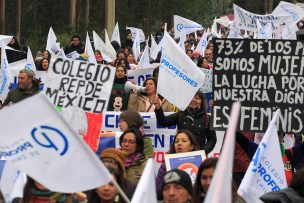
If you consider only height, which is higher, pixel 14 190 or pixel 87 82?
pixel 87 82

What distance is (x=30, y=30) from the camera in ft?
145

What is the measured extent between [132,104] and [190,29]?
11.6 m

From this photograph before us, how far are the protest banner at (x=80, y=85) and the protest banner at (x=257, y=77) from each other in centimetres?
111

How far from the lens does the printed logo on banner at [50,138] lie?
5.21 metres

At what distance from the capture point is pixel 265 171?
6.73m

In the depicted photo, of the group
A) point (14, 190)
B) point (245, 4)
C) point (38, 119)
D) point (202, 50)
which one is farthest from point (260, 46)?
point (245, 4)

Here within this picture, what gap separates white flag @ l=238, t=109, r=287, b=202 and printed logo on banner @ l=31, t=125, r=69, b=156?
175 cm

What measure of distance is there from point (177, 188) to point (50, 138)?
102cm

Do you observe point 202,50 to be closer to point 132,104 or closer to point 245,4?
point 132,104

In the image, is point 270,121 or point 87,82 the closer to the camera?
point 87,82

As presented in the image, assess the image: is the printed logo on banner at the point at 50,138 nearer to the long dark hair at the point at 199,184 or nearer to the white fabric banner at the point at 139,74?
the long dark hair at the point at 199,184

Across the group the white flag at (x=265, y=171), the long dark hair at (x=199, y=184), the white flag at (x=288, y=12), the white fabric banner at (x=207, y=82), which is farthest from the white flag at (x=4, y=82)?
the white flag at (x=288, y=12)

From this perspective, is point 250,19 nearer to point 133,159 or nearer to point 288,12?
point 288,12

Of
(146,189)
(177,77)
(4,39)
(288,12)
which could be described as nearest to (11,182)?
(146,189)
